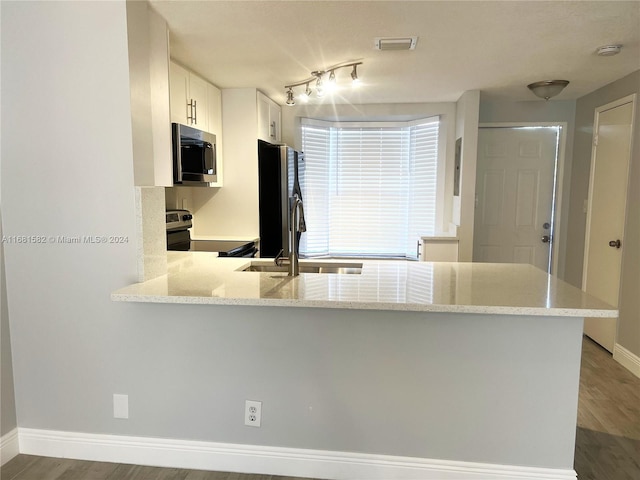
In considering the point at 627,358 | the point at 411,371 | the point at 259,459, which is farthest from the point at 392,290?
the point at 627,358

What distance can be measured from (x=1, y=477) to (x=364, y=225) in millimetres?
3897

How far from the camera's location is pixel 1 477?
2035mm

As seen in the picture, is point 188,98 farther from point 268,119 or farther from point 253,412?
point 253,412

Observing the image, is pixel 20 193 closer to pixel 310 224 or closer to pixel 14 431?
pixel 14 431

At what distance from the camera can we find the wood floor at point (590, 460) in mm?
2053

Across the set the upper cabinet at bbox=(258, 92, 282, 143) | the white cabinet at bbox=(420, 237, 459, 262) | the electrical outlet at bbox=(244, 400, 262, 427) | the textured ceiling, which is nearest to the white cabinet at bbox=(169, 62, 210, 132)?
the textured ceiling

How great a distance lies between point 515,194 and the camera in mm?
4543

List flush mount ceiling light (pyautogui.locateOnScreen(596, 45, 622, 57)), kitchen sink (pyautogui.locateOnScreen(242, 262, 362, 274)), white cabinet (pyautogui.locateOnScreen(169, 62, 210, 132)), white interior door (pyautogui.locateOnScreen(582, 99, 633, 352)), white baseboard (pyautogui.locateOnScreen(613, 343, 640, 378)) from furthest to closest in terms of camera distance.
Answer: white interior door (pyautogui.locateOnScreen(582, 99, 633, 352)) → white baseboard (pyautogui.locateOnScreen(613, 343, 640, 378)) → white cabinet (pyautogui.locateOnScreen(169, 62, 210, 132)) → flush mount ceiling light (pyautogui.locateOnScreen(596, 45, 622, 57)) → kitchen sink (pyautogui.locateOnScreen(242, 262, 362, 274))

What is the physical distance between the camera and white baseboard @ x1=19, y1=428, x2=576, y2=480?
196 centimetres

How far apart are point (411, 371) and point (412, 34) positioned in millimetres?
1856

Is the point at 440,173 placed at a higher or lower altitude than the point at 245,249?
higher

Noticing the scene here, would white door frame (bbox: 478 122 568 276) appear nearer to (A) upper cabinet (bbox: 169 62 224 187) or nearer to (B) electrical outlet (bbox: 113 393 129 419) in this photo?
(A) upper cabinet (bbox: 169 62 224 187)

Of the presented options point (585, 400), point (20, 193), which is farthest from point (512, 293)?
point (20, 193)

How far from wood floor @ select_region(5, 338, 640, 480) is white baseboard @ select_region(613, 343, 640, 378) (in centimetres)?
27
